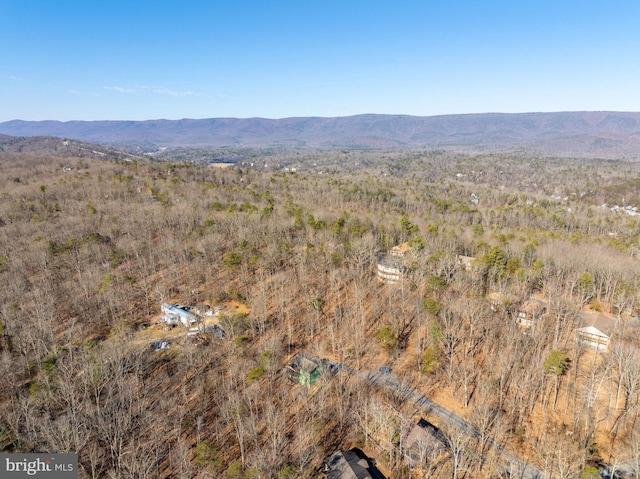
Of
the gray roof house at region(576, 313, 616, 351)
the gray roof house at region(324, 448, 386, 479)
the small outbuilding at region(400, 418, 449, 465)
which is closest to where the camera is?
the gray roof house at region(324, 448, 386, 479)

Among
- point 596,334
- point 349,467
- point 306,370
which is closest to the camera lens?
point 349,467

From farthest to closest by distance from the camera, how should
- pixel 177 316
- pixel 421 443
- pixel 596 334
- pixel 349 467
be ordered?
pixel 177 316, pixel 596 334, pixel 421 443, pixel 349 467

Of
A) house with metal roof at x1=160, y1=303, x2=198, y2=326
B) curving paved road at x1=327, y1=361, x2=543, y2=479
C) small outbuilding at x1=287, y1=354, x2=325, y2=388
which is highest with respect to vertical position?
house with metal roof at x1=160, y1=303, x2=198, y2=326

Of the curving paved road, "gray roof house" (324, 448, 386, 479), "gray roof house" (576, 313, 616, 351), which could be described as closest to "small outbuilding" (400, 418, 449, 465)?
the curving paved road

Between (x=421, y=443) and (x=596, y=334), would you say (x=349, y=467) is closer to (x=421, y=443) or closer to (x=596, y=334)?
(x=421, y=443)

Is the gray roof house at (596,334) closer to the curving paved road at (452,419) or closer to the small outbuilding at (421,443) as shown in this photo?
the curving paved road at (452,419)

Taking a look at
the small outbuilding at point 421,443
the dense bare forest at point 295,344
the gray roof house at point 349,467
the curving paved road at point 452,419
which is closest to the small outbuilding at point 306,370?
the dense bare forest at point 295,344

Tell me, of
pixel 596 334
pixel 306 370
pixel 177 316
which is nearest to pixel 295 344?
pixel 306 370

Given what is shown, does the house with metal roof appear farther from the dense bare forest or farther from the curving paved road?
the curving paved road

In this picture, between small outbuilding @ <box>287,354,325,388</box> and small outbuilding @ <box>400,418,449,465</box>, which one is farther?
small outbuilding @ <box>287,354,325,388</box>

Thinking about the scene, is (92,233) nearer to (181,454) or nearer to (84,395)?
(84,395)
